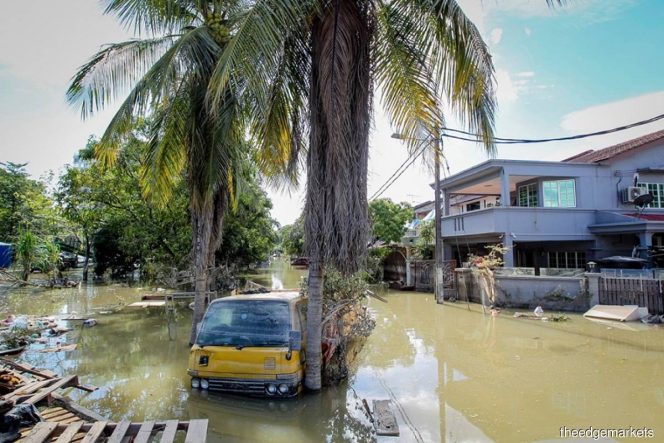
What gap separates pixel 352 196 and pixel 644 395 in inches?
248

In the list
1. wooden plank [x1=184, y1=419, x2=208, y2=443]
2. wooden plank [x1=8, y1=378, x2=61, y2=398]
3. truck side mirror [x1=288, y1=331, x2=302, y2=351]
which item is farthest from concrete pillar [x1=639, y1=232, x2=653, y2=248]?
wooden plank [x1=8, y1=378, x2=61, y2=398]

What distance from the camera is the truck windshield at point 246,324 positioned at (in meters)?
6.49

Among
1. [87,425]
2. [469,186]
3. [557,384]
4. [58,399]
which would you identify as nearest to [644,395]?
[557,384]

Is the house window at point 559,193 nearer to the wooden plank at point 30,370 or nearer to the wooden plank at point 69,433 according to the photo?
the wooden plank at point 30,370

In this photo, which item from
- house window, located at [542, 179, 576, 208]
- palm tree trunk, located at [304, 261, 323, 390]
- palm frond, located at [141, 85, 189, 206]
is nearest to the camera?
palm tree trunk, located at [304, 261, 323, 390]

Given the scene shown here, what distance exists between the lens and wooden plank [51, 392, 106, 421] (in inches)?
216

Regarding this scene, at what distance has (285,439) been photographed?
5348 millimetres

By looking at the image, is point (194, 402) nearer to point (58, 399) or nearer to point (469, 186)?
point (58, 399)

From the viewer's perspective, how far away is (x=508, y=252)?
18.5 m

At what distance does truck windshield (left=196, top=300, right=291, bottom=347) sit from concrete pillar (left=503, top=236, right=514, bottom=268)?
1450cm

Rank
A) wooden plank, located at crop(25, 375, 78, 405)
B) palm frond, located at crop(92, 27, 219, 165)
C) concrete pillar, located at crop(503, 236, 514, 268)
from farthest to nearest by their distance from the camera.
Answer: concrete pillar, located at crop(503, 236, 514, 268)
palm frond, located at crop(92, 27, 219, 165)
wooden plank, located at crop(25, 375, 78, 405)

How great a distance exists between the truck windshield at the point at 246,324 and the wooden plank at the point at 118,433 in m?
2.09

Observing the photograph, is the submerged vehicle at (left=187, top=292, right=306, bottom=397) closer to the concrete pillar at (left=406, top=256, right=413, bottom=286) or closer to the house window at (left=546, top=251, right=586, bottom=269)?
the concrete pillar at (left=406, top=256, right=413, bottom=286)

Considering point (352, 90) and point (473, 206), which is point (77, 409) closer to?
point (352, 90)
